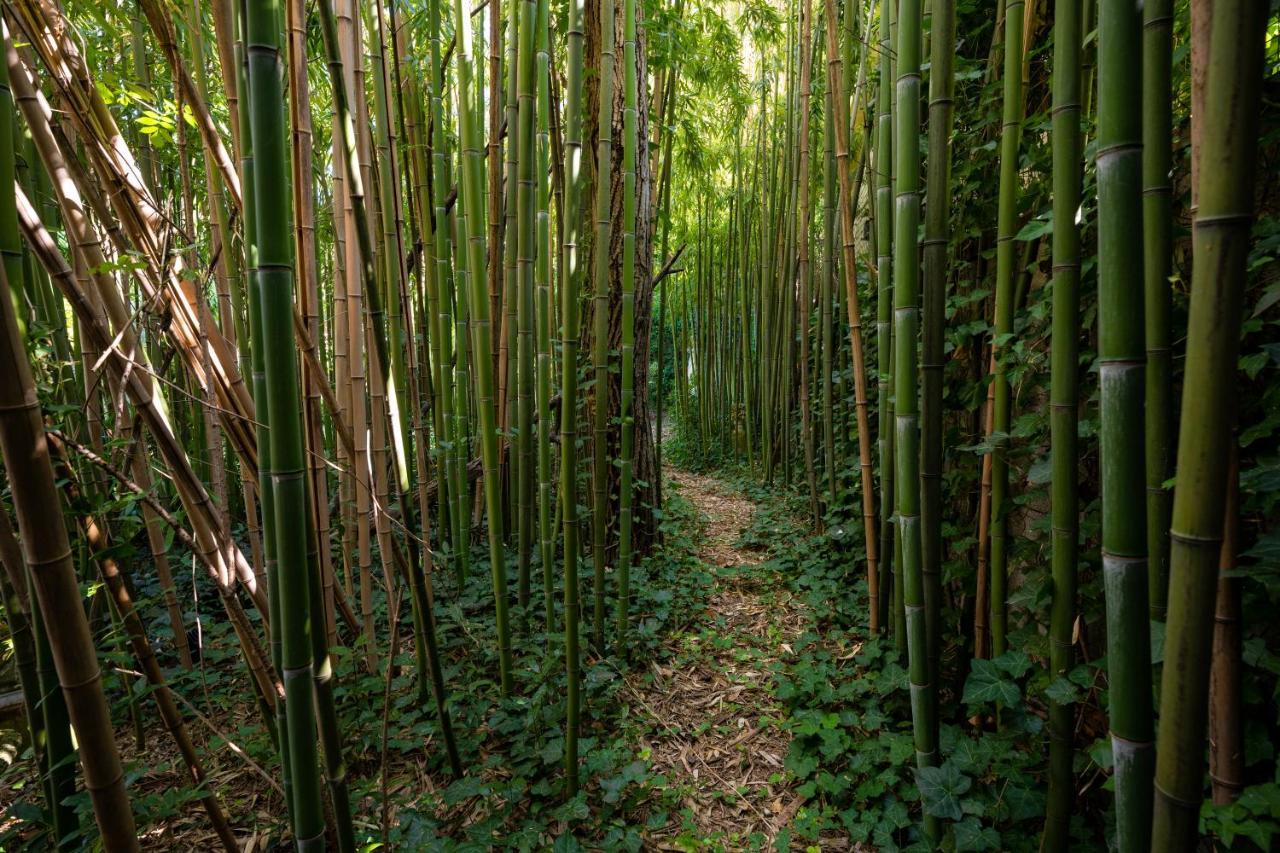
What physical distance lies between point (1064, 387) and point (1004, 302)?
0.46 meters

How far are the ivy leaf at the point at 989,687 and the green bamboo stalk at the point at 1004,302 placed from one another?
0.47ft

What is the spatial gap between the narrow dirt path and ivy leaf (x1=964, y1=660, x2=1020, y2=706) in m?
0.58

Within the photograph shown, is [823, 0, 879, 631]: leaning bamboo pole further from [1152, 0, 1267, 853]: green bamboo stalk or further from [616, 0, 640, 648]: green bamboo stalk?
[1152, 0, 1267, 853]: green bamboo stalk

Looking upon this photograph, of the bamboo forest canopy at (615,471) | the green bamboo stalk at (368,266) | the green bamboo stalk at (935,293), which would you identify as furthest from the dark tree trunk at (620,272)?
the green bamboo stalk at (935,293)

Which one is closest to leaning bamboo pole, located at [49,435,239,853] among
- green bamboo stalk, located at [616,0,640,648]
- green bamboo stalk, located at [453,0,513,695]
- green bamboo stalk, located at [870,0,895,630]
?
green bamboo stalk, located at [453,0,513,695]

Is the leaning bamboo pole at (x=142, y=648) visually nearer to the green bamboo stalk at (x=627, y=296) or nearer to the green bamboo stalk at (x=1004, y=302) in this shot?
the green bamboo stalk at (x=627, y=296)

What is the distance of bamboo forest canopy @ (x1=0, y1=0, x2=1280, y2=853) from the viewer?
2.05 ft

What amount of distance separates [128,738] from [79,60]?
72.9 inches

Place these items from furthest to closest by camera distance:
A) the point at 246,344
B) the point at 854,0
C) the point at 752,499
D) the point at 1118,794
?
the point at 752,499 < the point at 246,344 < the point at 854,0 < the point at 1118,794

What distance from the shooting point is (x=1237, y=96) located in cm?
47

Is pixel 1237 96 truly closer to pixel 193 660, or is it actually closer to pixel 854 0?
pixel 854 0

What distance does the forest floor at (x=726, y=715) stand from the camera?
1.48m

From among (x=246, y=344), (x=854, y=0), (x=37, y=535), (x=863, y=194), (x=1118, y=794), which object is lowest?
(x=1118, y=794)

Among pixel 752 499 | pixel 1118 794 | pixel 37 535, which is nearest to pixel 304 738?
pixel 37 535
